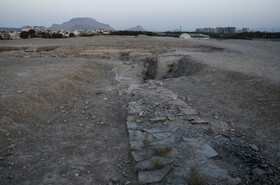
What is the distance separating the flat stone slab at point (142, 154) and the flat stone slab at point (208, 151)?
36.1 inches

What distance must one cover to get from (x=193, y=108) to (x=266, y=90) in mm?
2517

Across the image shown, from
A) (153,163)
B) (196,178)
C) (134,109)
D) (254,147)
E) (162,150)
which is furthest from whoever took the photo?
(134,109)

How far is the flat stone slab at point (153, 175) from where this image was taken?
9.98 ft

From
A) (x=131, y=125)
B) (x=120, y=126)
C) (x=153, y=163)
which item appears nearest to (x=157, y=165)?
(x=153, y=163)

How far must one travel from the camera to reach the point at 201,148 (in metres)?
3.75

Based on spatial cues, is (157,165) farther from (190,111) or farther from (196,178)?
(190,111)

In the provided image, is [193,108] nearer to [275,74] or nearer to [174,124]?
[174,124]

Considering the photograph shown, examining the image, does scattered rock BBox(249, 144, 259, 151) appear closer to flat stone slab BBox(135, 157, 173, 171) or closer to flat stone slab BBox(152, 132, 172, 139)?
flat stone slab BBox(152, 132, 172, 139)

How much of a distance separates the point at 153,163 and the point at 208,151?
3.57 feet

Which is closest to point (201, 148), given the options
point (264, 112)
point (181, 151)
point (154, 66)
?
point (181, 151)

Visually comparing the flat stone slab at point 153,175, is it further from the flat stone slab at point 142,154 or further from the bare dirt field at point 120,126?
the flat stone slab at point 142,154

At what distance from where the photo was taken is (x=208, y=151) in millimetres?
3648

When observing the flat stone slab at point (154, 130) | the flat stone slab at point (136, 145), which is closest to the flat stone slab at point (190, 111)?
the flat stone slab at point (154, 130)

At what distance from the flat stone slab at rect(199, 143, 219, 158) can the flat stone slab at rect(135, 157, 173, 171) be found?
668mm
